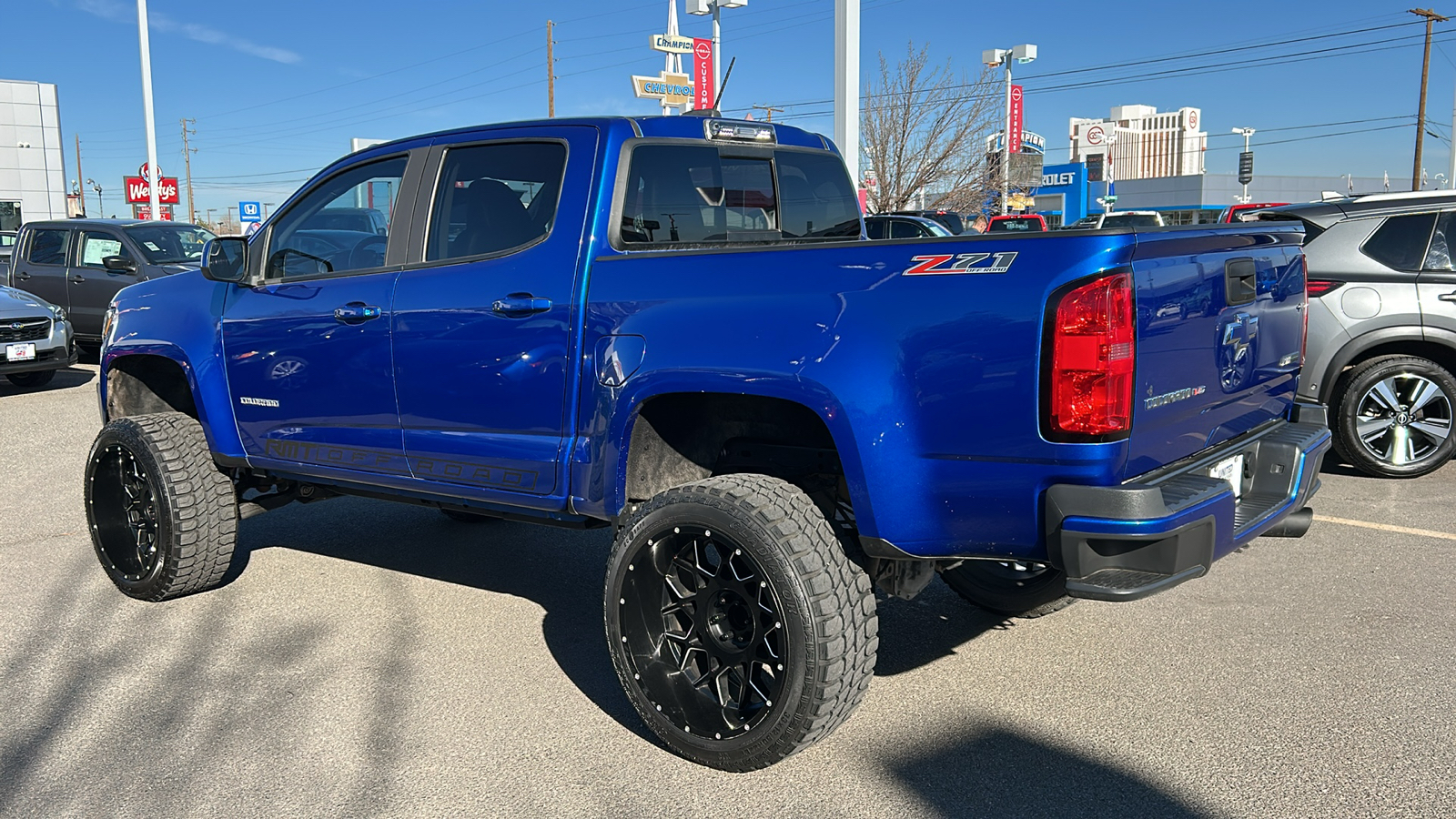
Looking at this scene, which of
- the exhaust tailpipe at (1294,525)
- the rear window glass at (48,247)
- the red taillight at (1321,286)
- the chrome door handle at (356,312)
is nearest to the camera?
the exhaust tailpipe at (1294,525)

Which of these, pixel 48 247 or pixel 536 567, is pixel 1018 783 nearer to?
pixel 536 567

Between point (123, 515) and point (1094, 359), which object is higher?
point (1094, 359)

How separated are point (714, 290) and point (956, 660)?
1.83m

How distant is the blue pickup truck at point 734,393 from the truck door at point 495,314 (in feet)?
0.04

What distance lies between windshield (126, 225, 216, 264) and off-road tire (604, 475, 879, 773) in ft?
40.3

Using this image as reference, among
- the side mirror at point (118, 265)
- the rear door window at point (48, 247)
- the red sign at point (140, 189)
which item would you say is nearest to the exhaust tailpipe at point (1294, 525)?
the side mirror at point (118, 265)

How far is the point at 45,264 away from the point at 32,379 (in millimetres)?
2228

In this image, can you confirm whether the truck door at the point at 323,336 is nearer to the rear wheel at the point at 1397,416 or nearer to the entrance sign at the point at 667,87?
the rear wheel at the point at 1397,416

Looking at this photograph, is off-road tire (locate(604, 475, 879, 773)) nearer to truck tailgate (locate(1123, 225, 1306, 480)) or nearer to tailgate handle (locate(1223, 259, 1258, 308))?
truck tailgate (locate(1123, 225, 1306, 480))

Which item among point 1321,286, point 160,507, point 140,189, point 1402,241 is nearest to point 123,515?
point 160,507

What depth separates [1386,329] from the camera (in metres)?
6.97

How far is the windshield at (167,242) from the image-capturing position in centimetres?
1408

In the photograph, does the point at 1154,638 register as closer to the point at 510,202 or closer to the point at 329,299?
the point at 510,202

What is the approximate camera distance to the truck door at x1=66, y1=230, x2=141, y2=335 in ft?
47.0
